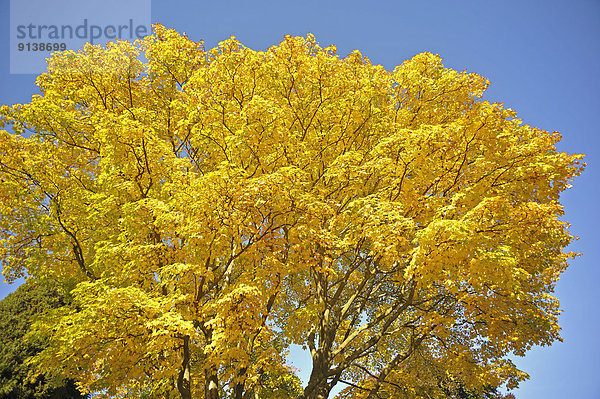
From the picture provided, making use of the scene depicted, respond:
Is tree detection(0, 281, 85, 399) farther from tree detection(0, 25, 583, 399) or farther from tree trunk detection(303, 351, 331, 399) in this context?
tree trunk detection(303, 351, 331, 399)

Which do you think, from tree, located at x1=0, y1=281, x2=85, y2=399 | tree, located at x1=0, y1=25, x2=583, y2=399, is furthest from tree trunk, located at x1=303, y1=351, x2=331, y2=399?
tree, located at x1=0, y1=281, x2=85, y2=399

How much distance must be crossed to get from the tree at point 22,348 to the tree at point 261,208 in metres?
6.91

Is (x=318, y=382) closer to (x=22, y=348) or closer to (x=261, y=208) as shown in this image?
(x=261, y=208)

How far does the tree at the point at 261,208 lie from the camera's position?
8.19 m

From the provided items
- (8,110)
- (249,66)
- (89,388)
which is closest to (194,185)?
(249,66)

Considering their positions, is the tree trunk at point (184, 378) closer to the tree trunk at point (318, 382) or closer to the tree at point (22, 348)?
the tree trunk at point (318, 382)

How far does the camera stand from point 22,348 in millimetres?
16078

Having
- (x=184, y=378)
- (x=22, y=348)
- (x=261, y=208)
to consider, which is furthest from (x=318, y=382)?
(x=22, y=348)

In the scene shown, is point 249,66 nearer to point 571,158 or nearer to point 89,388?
point 571,158

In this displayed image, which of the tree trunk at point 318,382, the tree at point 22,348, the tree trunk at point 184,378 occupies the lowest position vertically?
the tree trunk at point 318,382

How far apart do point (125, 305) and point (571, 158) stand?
1088 centimetres

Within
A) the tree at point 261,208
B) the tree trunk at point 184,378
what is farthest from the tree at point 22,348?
the tree trunk at point 184,378

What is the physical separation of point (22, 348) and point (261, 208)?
14.4 m

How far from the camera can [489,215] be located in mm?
8297
